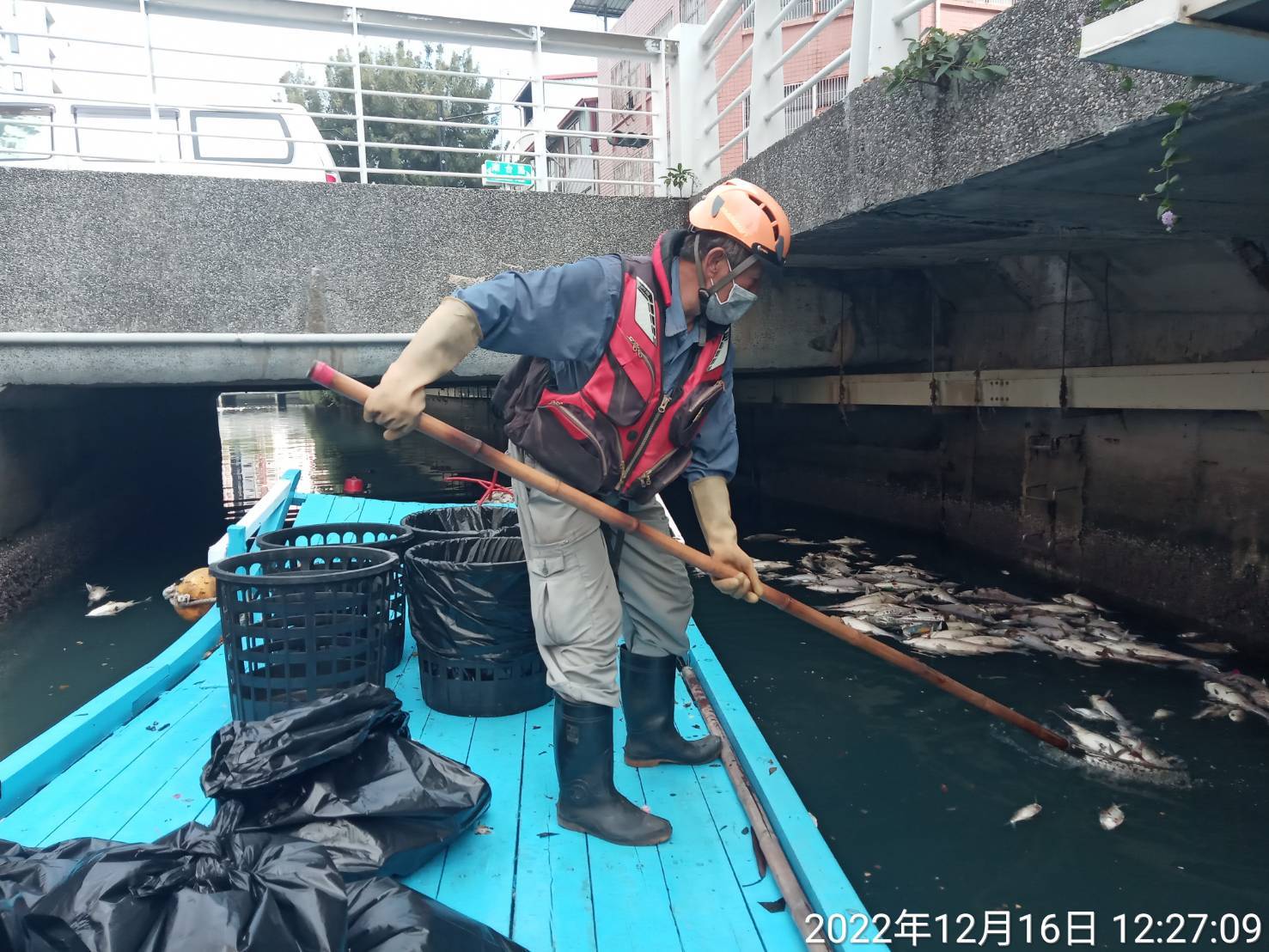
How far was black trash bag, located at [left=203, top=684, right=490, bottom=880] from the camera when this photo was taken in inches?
80.7

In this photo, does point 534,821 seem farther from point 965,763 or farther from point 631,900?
point 965,763

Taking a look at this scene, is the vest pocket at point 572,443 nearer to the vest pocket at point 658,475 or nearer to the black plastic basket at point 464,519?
the vest pocket at point 658,475

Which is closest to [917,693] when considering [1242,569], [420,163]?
[1242,569]

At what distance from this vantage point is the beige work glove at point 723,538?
2902mm

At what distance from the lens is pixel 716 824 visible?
8.58 feet

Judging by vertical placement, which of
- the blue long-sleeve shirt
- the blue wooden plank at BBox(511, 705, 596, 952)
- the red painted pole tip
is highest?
the blue long-sleeve shirt

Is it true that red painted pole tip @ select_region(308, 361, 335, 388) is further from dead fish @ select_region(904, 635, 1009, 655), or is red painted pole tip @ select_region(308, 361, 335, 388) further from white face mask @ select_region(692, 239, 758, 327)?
dead fish @ select_region(904, 635, 1009, 655)

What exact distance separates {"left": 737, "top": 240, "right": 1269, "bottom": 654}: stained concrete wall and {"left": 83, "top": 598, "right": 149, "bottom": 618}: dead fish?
7025mm

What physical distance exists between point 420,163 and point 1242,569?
27.3m

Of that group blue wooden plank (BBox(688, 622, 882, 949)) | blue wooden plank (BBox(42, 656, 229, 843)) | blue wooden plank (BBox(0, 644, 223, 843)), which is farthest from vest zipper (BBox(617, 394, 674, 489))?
blue wooden plank (BBox(0, 644, 223, 843))

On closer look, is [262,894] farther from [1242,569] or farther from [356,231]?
[1242,569]

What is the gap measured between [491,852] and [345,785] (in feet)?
1.75

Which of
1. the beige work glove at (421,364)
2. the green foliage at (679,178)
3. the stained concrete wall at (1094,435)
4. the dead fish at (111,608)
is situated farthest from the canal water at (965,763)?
the green foliage at (679,178)

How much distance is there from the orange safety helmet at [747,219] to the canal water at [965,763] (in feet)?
8.26
